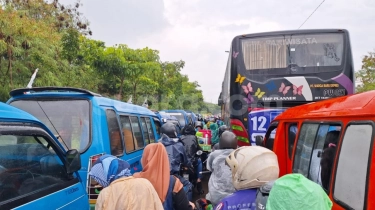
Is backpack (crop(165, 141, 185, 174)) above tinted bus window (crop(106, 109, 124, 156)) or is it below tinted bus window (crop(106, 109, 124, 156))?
below

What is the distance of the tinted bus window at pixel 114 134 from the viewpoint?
170 inches

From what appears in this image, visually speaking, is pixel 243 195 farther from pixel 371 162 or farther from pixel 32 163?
pixel 32 163

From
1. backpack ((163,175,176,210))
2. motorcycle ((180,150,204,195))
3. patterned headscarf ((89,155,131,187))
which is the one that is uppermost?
patterned headscarf ((89,155,131,187))

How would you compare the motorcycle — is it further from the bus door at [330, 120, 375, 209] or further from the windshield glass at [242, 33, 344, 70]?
the bus door at [330, 120, 375, 209]

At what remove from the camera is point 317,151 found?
2910 mm

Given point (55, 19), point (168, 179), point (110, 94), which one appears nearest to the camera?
point (168, 179)

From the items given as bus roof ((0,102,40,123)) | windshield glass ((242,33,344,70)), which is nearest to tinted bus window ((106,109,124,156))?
bus roof ((0,102,40,123))

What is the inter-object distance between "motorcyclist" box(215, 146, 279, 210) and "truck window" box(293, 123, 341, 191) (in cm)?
48

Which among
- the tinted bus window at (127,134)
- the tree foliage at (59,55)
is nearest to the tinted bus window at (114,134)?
the tinted bus window at (127,134)

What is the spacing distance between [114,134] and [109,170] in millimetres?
1963

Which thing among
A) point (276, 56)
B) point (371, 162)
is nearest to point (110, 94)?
point (276, 56)

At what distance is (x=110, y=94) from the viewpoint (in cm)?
1941

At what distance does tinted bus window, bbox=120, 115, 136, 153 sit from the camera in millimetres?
5051

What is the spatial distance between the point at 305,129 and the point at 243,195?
121 centimetres
